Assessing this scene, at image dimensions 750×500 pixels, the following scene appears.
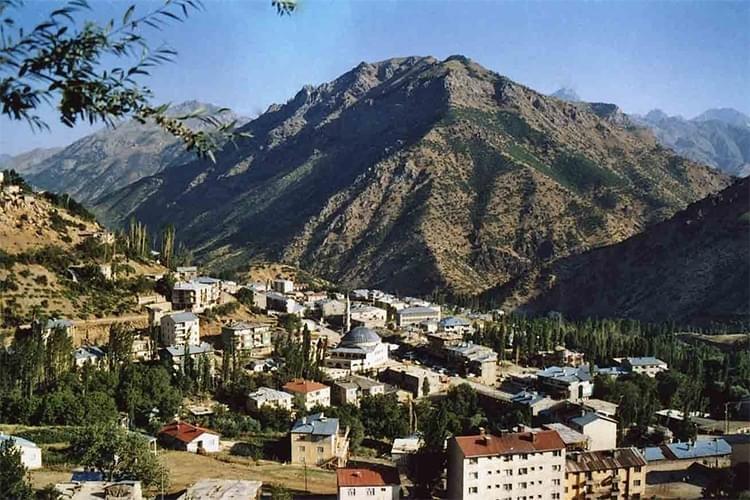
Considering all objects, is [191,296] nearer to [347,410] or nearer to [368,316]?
[347,410]

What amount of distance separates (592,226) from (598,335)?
71.7 metres

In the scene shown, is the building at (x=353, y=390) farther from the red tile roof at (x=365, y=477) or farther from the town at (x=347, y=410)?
the red tile roof at (x=365, y=477)

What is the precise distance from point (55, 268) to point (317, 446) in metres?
25.0

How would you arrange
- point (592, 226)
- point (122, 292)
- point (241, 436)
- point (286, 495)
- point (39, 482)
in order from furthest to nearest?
point (592, 226), point (122, 292), point (241, 436), point (39, 482), point (286, 495)

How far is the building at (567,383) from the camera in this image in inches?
1714

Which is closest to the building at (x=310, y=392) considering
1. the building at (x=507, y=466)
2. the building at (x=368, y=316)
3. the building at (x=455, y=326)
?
the building at (x=507, y=466)

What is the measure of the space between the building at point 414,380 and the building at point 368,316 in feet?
48.4

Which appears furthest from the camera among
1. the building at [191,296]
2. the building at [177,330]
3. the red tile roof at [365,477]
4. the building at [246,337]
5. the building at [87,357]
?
the building at [191,296]

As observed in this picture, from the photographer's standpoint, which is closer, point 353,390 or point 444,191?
point 353,390

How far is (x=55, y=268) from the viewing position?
158 ft

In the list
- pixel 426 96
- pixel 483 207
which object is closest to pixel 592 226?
pixel 483 207

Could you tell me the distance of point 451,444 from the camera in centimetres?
2712

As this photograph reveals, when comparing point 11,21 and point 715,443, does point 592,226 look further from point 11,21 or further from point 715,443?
point 11,21

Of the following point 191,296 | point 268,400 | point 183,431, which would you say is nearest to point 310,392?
point 268,400
